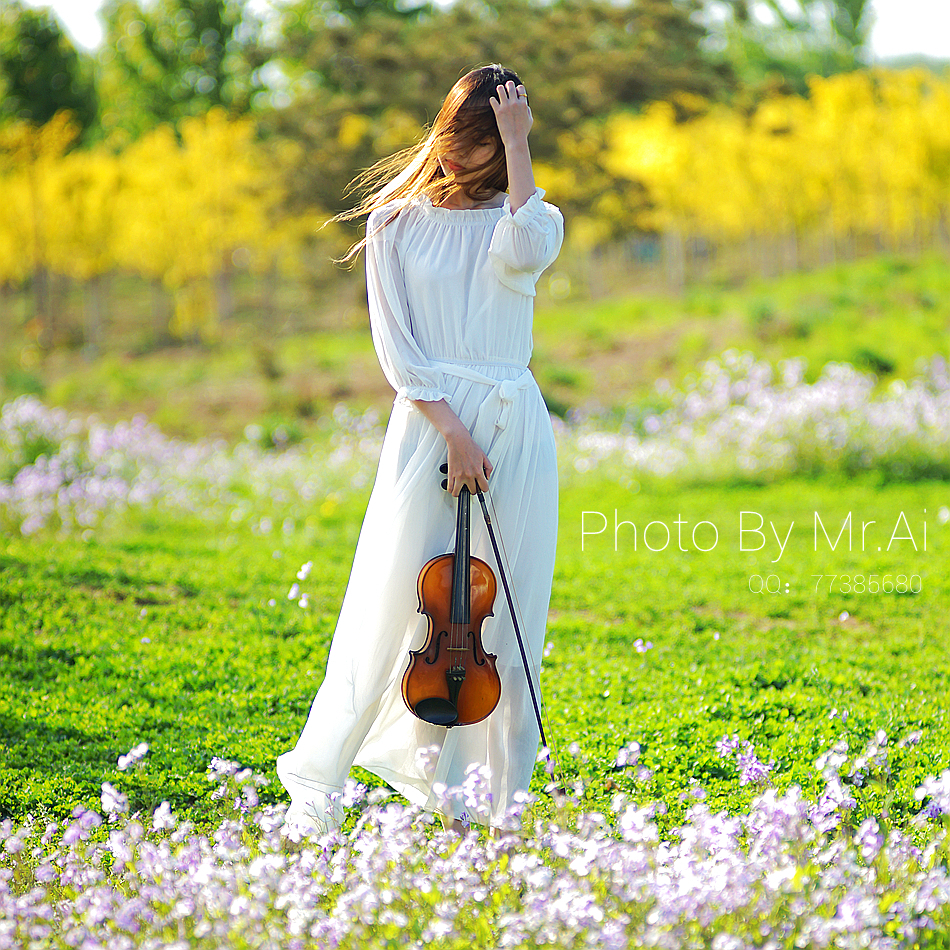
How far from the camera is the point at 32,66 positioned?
25125mm

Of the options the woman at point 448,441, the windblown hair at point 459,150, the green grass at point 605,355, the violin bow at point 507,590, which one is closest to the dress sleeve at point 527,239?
the woman at point 448,441

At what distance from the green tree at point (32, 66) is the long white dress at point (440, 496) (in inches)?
1007

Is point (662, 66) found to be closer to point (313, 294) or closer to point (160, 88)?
point (313, 294)

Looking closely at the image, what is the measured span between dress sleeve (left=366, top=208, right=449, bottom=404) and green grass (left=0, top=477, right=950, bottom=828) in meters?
1.55

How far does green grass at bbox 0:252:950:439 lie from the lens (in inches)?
514

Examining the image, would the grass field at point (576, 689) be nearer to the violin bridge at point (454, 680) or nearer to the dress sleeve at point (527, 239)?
the violin bridge at point (454, 680)

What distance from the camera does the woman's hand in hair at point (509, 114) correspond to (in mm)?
2602

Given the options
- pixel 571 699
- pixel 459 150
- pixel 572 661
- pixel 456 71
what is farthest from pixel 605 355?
pixel 459 150

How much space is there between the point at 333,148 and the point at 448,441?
38.9ft

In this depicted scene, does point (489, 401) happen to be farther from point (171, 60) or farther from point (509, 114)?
point (171, 60)

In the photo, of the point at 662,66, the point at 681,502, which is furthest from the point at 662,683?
the point at 662,66

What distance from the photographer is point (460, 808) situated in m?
2.85

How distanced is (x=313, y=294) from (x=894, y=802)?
51.3 feet

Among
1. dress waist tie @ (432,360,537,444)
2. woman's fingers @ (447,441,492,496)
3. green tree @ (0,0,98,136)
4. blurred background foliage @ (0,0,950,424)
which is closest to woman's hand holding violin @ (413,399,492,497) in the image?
woman's fingers @ (447,441,492,496)
